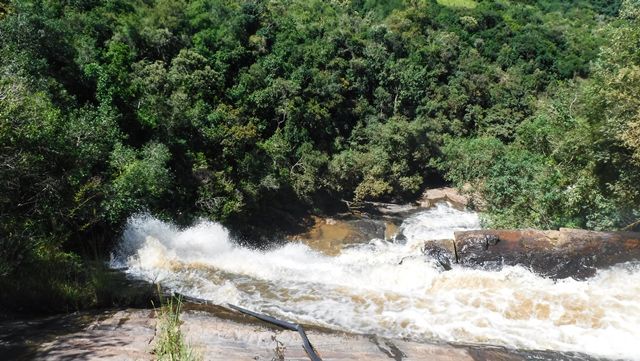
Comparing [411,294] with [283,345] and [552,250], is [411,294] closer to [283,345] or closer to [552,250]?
[552,250]

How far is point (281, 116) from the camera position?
26531 millimetres

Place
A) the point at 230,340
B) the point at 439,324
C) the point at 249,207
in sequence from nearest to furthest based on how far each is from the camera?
the point at 230,340 < the point at 439,324 < the point at 249,207

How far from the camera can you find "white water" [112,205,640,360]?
896cm

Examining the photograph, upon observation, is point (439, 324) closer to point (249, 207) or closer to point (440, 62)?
point (249, 207)

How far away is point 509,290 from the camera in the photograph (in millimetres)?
10836

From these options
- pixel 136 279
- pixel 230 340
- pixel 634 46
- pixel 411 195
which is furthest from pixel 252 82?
pixel 230 340

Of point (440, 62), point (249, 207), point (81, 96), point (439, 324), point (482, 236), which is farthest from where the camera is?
point (440, 62)

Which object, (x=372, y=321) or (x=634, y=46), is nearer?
(x=372, y=321)

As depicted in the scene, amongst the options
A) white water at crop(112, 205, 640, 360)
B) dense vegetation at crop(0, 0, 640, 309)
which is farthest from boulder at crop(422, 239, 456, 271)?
dense vegetation at crop(0, 0, 640, 309)

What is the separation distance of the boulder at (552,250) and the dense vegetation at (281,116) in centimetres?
145

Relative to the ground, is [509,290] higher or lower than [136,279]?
lower

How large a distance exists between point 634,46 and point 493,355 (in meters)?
9.72

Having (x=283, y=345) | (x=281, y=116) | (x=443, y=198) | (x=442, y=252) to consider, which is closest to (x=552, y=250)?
(x=442, y=252)

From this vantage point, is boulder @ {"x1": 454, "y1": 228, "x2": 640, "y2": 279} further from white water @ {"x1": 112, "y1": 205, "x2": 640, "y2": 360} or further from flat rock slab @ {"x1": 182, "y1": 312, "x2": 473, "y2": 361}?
flat rock slab @ {"x1": 182, "y1": 312, "x2": 473, "y2": 361}
